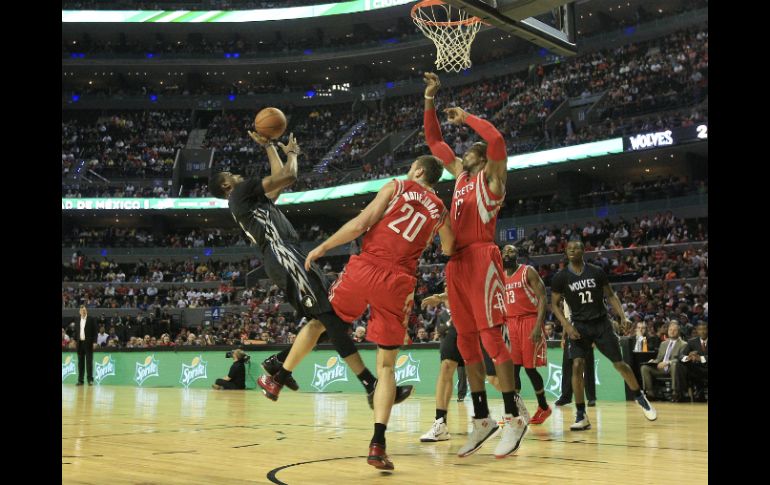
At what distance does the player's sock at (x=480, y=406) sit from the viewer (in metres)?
6.25

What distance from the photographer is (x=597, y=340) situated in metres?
9.05

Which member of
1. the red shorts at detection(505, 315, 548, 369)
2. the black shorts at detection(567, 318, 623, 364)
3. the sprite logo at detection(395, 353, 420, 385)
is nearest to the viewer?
the black shorts at detection(567, 318, 623, 364)

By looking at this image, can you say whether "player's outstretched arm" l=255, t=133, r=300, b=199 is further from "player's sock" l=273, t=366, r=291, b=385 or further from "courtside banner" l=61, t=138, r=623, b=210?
"courtside banner" l=61, t=138, r=623, b=210

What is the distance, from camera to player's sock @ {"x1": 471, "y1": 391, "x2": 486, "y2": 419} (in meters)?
6.25

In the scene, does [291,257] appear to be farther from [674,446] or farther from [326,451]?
[674,446]


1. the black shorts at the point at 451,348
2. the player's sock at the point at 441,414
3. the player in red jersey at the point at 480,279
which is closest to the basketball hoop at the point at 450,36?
the black shorts at the point at 451,348

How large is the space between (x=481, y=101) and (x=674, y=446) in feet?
102

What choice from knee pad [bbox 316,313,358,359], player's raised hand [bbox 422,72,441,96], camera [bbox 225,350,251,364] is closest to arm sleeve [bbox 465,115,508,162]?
player's raised hand [bbox 422,72,441,96]

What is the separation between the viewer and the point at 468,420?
9516mm

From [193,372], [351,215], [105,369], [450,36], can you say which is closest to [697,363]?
[450,36]

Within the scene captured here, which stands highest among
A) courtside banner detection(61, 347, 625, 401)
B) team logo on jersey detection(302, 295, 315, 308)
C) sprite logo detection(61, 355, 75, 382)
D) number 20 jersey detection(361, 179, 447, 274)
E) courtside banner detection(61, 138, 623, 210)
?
courtside banner detection(61, 138, 623, 210)

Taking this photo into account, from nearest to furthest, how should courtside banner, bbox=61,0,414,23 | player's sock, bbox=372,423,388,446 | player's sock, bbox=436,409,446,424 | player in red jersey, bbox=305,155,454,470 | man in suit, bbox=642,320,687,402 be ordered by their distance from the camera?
player's sock, bbox=372,423,388,446
player in red jersey, bbox=305,155,454,470
player's sock, bbox=436,409,446,424
man in suit, bbox=642,320,687,402
courtside banner, bbox=61,0,414,23

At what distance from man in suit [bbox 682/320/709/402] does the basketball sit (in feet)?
30.0

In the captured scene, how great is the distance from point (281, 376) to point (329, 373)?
38.3 feet
